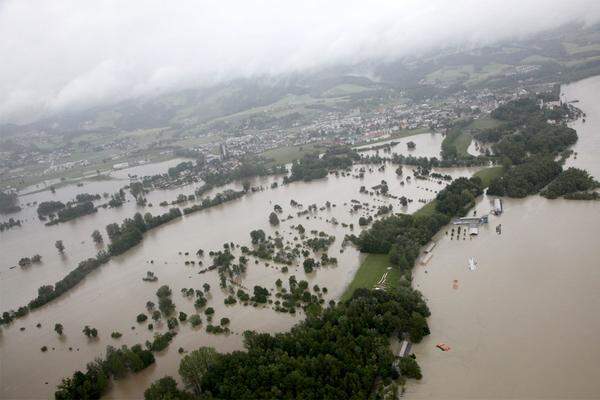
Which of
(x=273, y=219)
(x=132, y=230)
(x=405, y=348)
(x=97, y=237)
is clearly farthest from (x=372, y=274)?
(x=97, y=237)

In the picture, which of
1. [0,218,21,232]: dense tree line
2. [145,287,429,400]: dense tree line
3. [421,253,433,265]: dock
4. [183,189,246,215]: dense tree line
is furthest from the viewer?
[0,218,21,232]: dense tree line

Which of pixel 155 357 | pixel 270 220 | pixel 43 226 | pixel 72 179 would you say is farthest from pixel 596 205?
pixel 72 179

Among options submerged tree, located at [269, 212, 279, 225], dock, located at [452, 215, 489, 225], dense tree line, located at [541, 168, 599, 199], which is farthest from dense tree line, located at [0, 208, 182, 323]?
dense tree line, located at [541, 168, 599, 199]

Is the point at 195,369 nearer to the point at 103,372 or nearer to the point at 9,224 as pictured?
the point at 103,372

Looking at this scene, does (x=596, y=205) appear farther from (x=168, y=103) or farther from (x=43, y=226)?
(x=168, y=103)

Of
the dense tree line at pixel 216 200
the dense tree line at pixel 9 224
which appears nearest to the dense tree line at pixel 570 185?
the dense tree line at pixel 216 200

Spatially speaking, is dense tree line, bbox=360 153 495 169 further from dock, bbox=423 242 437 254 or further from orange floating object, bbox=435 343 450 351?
orange floating object, bbox=435 343 450 351
